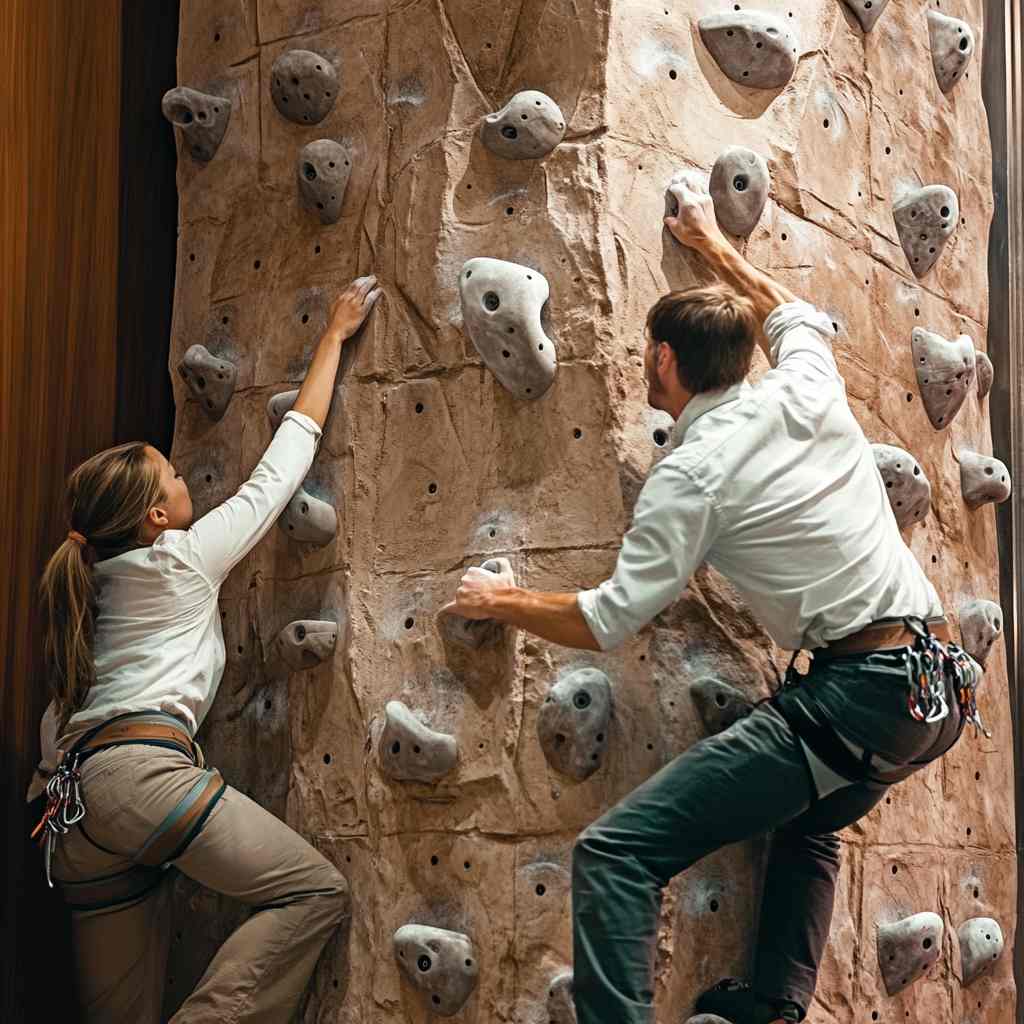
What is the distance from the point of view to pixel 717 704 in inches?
112

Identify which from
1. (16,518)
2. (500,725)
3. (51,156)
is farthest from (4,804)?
(51,156)

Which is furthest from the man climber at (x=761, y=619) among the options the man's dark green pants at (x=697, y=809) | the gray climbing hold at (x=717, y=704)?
the gray climbing hold at (x=717, y=704)

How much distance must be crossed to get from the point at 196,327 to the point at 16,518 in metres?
0.60

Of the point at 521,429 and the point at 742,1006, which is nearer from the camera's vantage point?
the point at 742,1006

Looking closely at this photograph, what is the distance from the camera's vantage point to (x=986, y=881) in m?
3.50

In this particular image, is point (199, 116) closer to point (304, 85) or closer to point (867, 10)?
point (304, 85)

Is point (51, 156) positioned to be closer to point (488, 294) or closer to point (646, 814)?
point (488, 294)

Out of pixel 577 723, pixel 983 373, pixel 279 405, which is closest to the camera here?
pixel 577 723

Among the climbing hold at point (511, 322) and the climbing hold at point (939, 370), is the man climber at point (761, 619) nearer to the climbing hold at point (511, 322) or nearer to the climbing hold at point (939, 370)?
the climbing hold at point (511, 322)

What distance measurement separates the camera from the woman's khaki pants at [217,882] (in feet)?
9.58

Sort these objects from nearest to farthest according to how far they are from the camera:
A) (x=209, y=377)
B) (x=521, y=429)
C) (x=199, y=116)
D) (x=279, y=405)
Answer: (x=521, y=429) → (x=279, y=405) → (x=209, y=377) → (x=199, y=116)

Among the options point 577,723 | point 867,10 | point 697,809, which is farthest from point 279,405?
point 867,10

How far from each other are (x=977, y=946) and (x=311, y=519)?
5.57ft

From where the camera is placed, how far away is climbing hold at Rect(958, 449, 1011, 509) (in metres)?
3.63
